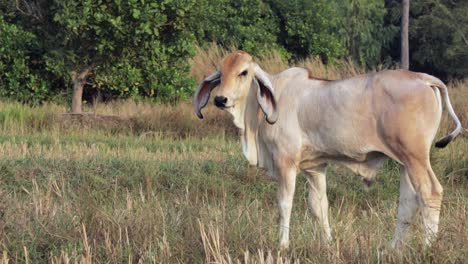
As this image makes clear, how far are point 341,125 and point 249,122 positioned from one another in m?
0.69

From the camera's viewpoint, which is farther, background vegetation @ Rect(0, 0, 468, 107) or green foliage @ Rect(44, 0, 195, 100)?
background vegetation @ Rect(0, 0, 468, 107)

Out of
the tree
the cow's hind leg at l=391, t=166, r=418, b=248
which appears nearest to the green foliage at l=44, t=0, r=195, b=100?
the tree

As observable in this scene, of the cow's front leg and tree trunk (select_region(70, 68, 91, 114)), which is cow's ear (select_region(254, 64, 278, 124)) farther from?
tree trunk (select_region(70, 68, 91, 114))

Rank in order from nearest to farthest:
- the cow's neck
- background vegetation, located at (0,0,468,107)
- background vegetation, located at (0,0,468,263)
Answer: background vegetation, located at (0,0,468,263)
the cow's neck
background vegetation, located at (0,0,468,107)

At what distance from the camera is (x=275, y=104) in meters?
5.47

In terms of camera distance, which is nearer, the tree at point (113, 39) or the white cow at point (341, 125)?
the white cow at point (341, 125)

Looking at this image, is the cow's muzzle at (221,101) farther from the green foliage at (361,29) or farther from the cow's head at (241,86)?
the green foliage at (361,29)

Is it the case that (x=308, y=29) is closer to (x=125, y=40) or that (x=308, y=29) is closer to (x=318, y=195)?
(x=125, y=40)

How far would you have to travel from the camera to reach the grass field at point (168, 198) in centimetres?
431

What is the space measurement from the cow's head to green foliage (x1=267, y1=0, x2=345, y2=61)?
45.1 ft

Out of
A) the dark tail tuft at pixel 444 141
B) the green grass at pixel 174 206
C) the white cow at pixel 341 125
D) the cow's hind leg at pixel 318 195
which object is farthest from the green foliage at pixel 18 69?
the dark tail tuft at pixel 444 141

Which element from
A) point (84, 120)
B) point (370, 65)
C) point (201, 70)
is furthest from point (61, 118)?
point (370, 65)

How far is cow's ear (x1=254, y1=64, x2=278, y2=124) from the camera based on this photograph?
543 cm

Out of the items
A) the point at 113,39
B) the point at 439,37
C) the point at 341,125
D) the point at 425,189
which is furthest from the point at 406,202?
the point at 439,37
